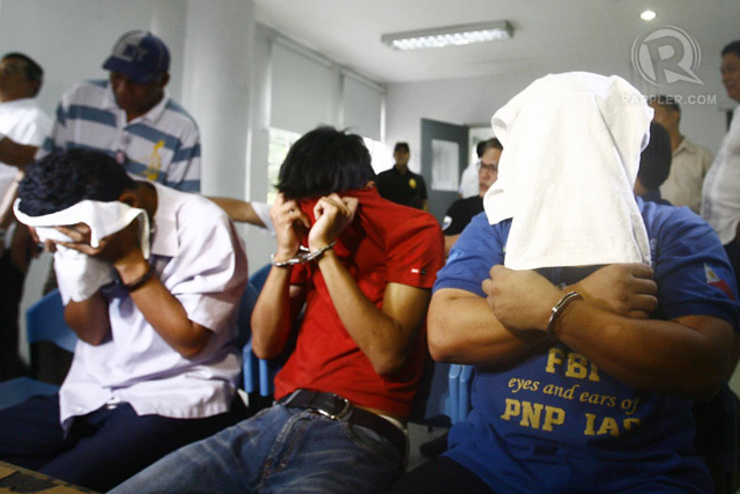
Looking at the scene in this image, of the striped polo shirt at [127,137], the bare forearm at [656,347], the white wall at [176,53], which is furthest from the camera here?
the striped polo shirt at [127,137]

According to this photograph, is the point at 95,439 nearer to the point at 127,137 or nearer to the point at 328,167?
the point at 328,167

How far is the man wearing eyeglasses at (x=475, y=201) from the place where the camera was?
101 centimetres

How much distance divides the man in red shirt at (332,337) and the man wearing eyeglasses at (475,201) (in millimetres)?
32

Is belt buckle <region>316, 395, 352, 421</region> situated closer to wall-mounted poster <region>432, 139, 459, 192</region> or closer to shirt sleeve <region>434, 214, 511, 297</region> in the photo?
shirt sleeve <region>434, 214, 511, 297</region>

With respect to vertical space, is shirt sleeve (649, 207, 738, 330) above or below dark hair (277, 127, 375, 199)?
below

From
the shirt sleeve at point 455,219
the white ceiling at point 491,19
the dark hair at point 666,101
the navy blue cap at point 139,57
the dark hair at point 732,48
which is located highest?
the navy blue cap at point 139,57

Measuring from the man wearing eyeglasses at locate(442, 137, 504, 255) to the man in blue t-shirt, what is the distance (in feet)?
0.26

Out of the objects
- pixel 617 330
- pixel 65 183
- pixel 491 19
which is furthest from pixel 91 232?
pixel 617 330

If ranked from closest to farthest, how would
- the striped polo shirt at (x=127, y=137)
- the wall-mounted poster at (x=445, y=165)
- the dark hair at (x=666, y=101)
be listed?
the dark hair at (x=666, y=101) → the wall-mounted poster at (x=445, y=165) → the striped polo shirt at (x=127, y=137)

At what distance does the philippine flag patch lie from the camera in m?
0.79

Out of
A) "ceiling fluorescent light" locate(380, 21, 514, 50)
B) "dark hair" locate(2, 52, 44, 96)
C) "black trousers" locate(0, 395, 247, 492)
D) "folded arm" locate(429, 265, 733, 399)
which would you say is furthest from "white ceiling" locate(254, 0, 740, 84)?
"black trousers" locate(0, 395, 247, 492)

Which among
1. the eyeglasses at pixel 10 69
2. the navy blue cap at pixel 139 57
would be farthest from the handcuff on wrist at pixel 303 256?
the eyeglasses at pixel 10 69

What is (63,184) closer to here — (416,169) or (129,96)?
(129,96)

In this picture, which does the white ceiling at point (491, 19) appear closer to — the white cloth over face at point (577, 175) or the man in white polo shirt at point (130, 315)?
the white cloth over face at point (577, 175)
